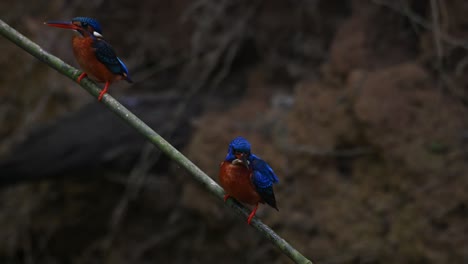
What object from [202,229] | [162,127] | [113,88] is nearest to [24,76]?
[113,88]

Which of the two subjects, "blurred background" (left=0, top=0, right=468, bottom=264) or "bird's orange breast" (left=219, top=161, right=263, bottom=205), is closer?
"bird's orange breast" (left=219, top=161, right=263, bottom=205)

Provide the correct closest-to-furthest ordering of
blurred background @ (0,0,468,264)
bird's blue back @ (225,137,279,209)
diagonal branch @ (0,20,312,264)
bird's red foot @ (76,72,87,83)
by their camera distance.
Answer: diagonal branch @ (0,20,312,264), bird's red foot @ (76,72,87,83), bird's blue back @ (225,137,279,209), blurred background @ (0,0,468,264)

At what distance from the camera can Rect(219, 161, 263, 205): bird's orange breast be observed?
93.5 inches

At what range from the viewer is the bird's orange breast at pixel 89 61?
244 centimetres

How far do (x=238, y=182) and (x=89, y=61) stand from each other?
2.36 ft


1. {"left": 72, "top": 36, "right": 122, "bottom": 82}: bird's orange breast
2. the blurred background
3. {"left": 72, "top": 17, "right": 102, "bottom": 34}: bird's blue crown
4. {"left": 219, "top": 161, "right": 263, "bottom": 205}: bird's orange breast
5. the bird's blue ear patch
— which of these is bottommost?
{"left": 219, "top": 161, "right": 263, "bottom": 205}: bird's orange breast

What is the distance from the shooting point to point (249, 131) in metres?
4.82

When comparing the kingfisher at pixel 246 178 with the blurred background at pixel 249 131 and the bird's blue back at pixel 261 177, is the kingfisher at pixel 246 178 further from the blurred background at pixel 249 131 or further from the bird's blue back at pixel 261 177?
the blurred background at pixel 249 131

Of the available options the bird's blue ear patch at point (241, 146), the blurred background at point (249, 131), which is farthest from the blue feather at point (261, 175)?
the blurred background at point (249, 131)

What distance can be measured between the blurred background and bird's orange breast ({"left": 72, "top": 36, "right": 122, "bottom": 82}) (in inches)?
80.4

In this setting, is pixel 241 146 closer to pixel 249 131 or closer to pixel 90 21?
pixel 90 21

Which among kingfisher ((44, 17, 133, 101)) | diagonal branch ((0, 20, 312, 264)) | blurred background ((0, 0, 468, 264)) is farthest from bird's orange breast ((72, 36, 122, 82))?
blurred background ((0, 0, 468, 264))

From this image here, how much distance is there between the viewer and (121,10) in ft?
19.2

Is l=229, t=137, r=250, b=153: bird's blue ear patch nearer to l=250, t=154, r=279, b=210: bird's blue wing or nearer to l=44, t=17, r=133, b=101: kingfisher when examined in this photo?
l=250, t=154, r=279, b=210: bird's blue wing
